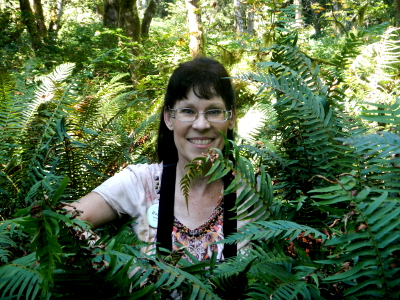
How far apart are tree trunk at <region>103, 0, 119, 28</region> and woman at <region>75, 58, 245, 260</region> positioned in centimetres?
876

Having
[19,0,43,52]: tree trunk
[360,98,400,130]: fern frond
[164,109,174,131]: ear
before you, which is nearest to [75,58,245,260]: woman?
[164,109,174,131]: ear

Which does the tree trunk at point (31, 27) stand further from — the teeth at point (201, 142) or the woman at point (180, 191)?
the teeth at point (201, 142)

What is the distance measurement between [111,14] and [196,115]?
9021mm

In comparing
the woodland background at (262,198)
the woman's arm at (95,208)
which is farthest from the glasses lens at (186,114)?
the woman's arm at (95,208)

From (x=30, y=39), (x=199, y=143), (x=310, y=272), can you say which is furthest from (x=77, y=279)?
(x=30, y=39)

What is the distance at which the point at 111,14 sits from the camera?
33.8 ft

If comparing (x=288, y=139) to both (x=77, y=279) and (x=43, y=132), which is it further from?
(x=43, y=132)

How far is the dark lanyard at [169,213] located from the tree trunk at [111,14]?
29.6 ft

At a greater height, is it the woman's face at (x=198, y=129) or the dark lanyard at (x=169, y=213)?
the woman's face at (x=198, y=129)

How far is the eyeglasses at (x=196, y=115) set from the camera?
87.0 inches

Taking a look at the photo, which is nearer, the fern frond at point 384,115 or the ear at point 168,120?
the fern frond at point 384,115

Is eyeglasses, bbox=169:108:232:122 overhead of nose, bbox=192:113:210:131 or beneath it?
overhead

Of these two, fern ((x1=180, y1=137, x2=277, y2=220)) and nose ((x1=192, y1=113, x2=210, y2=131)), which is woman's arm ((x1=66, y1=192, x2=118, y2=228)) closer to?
nose ((x1=192, y1=113, x2=210, y2=131))

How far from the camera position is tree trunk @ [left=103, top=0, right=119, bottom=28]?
10.2 m
